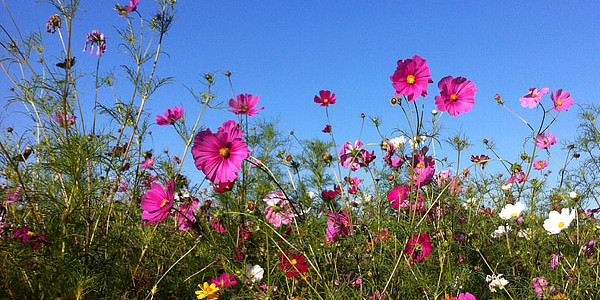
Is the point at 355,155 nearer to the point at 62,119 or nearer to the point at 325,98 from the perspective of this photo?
the point at 325,98

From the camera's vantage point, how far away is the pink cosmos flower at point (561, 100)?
1777 millimetres

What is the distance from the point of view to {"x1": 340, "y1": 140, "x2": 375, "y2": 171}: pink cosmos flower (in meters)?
1.48

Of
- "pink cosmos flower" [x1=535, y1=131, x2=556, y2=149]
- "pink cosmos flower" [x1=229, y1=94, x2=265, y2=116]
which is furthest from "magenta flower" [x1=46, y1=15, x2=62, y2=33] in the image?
"pink cosmos flower" [x1=535, y1=131, x2=556, y2=149]

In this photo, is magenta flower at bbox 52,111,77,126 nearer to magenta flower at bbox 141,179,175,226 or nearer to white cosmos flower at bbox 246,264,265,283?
magenta flower at bbox 141,179,175,226

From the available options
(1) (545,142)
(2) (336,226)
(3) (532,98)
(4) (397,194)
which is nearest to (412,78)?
(4) (397,194)

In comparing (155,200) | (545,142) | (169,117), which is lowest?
(155,200)

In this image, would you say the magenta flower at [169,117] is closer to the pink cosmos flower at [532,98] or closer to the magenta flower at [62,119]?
the magenta flower at [62,119]

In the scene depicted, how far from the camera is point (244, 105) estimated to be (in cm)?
202

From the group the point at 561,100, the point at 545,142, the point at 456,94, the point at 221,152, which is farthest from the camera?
the point at 545,142

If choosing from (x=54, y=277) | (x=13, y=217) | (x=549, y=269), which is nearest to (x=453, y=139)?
(x=549, y=269)

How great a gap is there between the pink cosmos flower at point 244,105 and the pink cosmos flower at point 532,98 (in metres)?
1.13

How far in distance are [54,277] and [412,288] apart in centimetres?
124

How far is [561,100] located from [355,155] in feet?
3.28

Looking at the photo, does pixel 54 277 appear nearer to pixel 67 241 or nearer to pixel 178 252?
pixel 67 241
